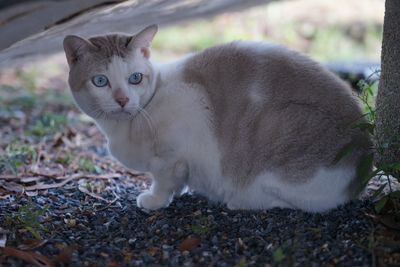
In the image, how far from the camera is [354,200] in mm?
2799

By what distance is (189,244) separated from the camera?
2.44 m

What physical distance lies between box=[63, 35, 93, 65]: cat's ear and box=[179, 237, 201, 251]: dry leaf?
3.58 ft

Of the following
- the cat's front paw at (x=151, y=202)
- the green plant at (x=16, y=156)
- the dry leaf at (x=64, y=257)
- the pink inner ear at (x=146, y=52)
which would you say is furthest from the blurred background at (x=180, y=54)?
the dry leaf at (x=64, y=257)

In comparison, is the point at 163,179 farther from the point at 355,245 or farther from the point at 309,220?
the point at 355,245

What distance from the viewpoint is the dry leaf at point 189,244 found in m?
2.43

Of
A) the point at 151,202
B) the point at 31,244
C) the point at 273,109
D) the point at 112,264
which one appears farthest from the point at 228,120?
the point at 31,244

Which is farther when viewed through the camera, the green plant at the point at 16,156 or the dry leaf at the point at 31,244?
the green plant at the point at 16,156

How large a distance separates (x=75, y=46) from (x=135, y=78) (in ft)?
1.11

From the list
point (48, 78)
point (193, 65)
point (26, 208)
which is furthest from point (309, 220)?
point (48, 78)

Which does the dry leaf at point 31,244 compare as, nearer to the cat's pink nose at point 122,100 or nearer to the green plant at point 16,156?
the cat's pink nose at point 122,100

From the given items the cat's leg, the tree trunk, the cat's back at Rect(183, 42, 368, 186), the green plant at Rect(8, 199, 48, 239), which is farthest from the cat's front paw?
the tree trunk

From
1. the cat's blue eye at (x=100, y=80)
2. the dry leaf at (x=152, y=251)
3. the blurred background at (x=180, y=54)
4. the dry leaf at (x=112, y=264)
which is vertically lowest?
the blurred background at (x=180, y=54)

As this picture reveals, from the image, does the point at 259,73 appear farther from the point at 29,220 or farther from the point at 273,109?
the point at 29,220

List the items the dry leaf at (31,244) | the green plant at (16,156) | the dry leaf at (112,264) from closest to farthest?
the dry leaf at (112,264), the dry leaf at (31,244), the green plant at (16,156)
